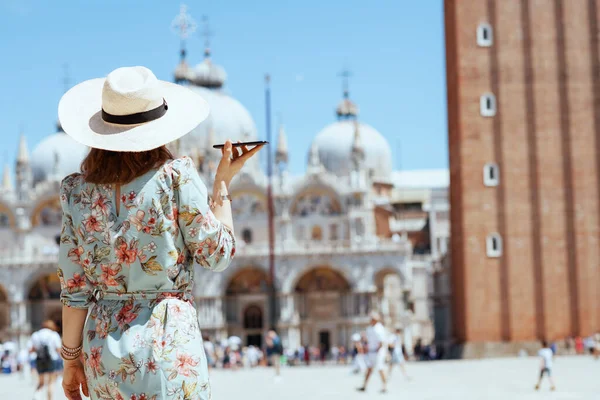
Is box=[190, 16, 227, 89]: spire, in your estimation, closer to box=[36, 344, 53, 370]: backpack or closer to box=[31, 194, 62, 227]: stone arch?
box=[31, 194, 62, 227]: stone arch

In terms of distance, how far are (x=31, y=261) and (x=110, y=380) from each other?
5603 cm

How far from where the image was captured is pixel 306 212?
61.4 metres

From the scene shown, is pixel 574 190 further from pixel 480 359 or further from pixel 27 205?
pixel 27 205

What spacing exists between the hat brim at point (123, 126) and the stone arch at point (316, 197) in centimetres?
5566

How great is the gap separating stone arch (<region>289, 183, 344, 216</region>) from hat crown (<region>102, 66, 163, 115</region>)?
55856 millimetres

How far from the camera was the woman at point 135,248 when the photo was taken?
4.49 m

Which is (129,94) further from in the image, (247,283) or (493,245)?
(247,283)

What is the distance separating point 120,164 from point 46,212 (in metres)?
59.5

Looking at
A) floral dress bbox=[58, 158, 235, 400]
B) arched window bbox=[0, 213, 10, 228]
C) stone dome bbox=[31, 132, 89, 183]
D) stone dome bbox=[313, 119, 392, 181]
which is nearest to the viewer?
floral dress bbox=[58, 158, 235, 400]

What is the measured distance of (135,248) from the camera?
15.1ft

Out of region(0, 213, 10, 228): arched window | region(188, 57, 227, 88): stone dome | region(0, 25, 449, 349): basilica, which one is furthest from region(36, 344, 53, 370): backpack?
region(188, 57, 227, 88): stone dome

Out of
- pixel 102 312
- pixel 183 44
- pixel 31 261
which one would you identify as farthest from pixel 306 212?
pixel 102 312

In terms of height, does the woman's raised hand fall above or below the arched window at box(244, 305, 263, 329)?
above

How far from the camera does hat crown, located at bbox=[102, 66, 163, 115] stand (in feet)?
15.5
